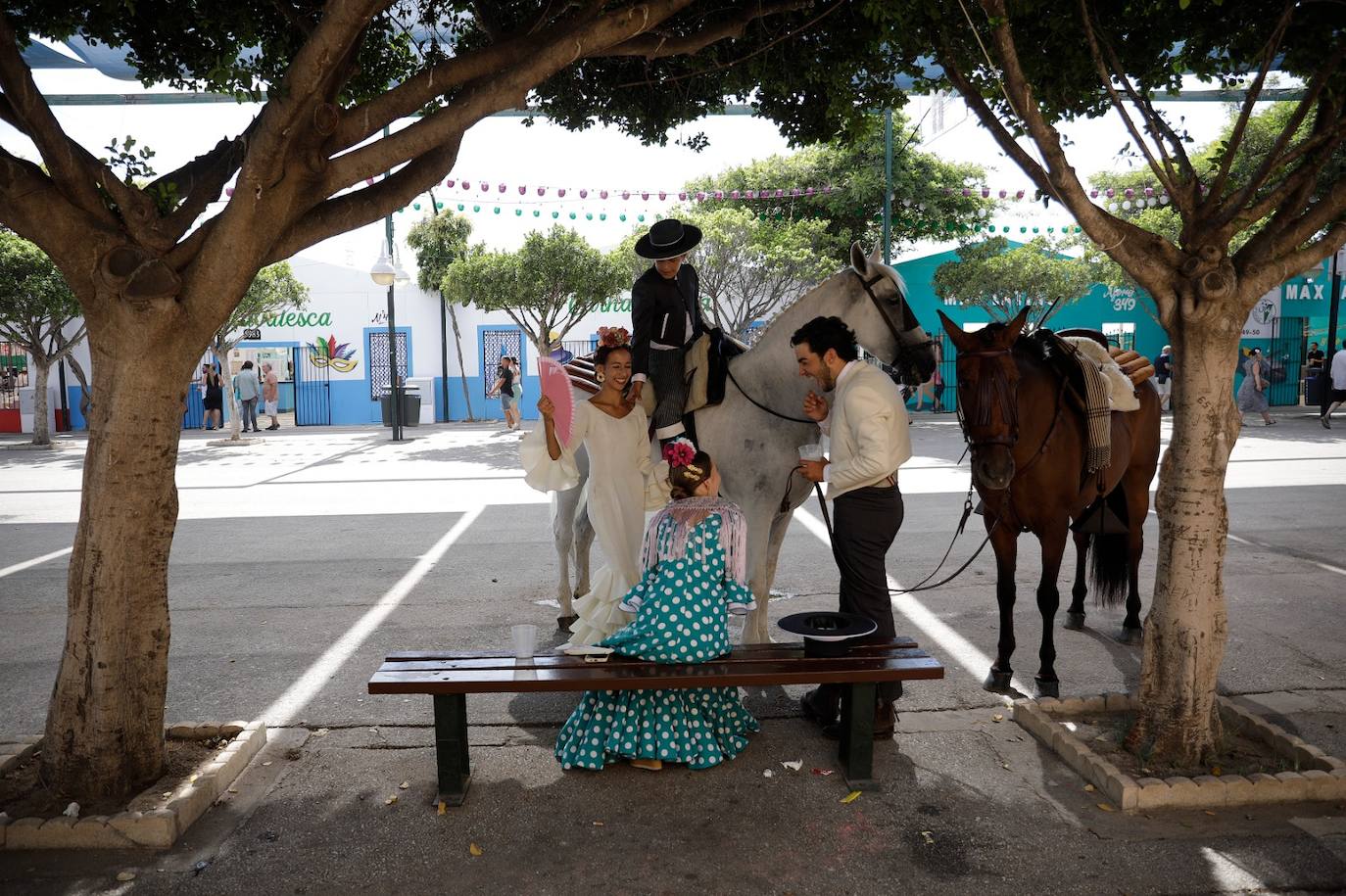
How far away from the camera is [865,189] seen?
24.8m

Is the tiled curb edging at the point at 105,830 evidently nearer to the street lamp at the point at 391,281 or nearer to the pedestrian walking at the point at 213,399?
the street lamp at the point at 391,281

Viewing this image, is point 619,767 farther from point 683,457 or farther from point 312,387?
point 312,387

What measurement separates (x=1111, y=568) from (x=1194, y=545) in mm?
2149

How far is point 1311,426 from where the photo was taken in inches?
773

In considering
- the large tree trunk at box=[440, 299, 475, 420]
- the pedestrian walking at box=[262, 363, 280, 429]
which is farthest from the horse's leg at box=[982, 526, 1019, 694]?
the pedestrian walking at box=[262, 363, 280, 429]

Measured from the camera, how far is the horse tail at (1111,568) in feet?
19.6

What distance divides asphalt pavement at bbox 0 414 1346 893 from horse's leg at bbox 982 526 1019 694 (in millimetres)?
137

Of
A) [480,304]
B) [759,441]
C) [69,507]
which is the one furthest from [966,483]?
[480,304]

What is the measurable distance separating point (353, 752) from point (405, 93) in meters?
2.91

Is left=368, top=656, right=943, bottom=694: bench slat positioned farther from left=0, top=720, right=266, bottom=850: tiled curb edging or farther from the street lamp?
the street lamp

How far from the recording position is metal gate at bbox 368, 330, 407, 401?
28.7 meters

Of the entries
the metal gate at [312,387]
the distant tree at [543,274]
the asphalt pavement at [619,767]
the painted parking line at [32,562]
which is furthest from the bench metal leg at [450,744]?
the metal gate at [312,387]

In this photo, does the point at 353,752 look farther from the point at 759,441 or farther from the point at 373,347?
the point at 373,347

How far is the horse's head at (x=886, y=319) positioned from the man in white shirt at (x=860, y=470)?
51 centimetres
